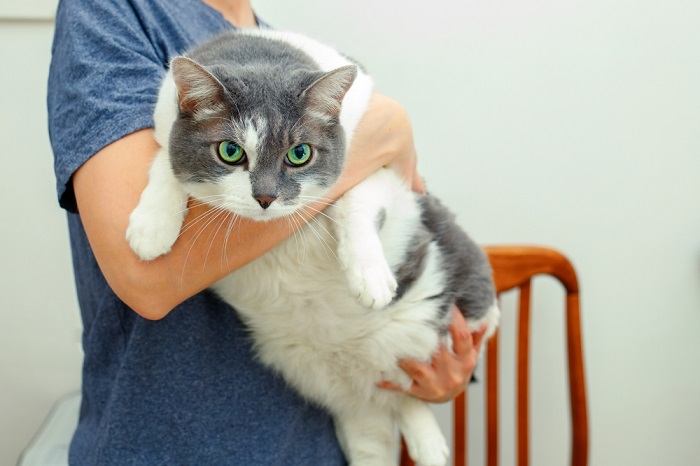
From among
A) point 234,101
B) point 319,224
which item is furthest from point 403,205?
point 234,101

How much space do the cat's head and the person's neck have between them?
1.30 feet

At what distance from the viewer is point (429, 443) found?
1181mm

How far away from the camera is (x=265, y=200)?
0.80 metres

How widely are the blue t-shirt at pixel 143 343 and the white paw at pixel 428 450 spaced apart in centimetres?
21

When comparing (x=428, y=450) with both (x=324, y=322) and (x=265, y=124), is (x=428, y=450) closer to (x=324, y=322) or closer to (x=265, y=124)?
(x=324, y=322)

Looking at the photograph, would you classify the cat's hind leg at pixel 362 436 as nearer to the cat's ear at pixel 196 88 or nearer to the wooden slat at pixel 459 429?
the wooden slat at pixel 459 429

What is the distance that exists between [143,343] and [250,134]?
1.24 ft

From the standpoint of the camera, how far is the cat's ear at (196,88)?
0.74 meters

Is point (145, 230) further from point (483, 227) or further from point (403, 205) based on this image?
point (483, 227)

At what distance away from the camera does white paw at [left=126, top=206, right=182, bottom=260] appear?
2.56 ft

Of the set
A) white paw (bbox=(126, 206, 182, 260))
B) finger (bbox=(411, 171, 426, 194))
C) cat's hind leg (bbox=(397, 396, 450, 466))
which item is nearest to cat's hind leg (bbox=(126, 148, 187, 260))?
white paw (bbox=(126, 206, 182, 260))

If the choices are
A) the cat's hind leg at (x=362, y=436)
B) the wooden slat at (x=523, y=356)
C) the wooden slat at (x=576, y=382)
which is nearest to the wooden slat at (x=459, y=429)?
the wooden slat at (x=523, y=356)

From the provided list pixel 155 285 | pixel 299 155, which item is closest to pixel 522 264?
pixel 299 155

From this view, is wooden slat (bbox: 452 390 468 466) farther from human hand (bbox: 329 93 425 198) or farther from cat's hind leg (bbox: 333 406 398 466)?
human hand (bbox: 329 93 425 198)
